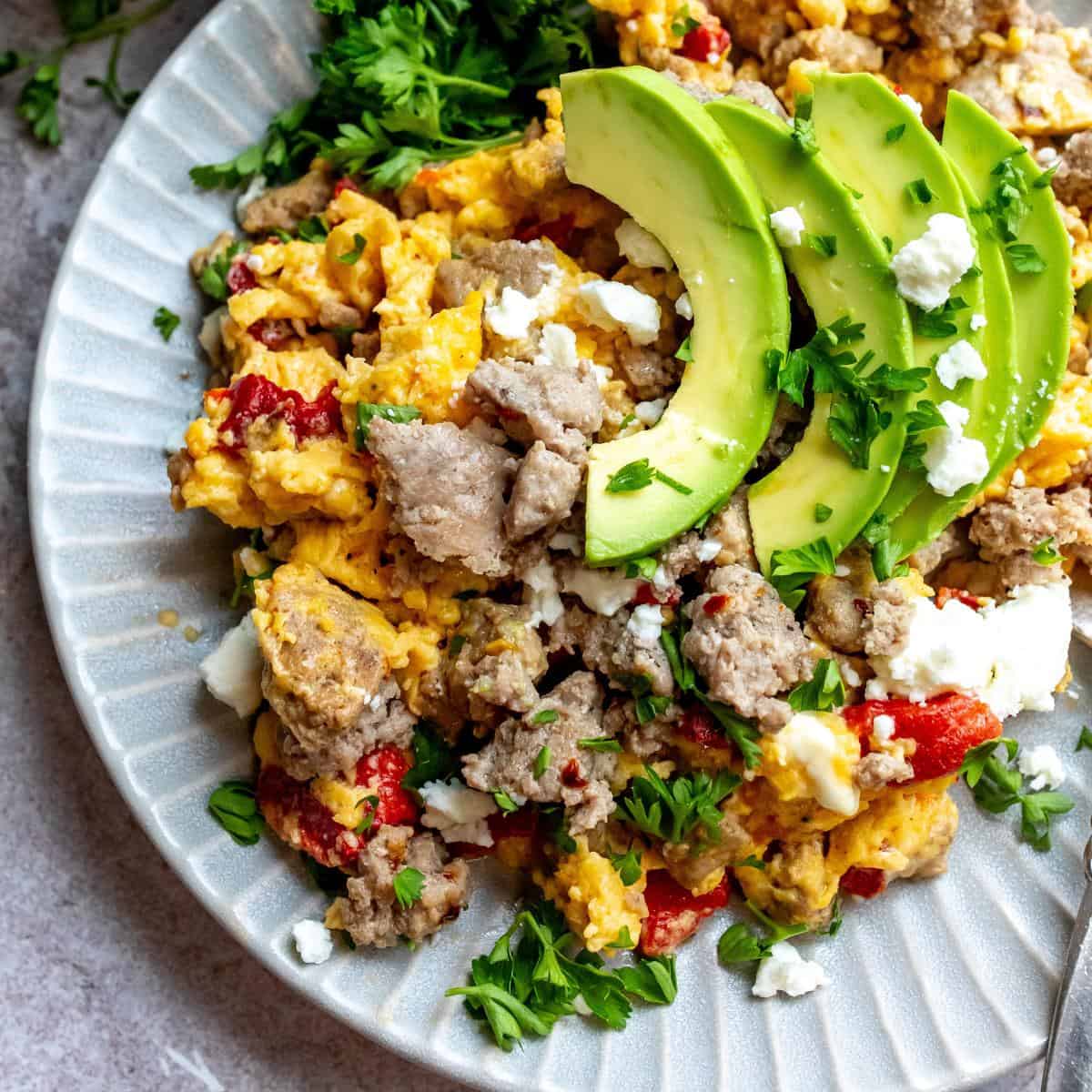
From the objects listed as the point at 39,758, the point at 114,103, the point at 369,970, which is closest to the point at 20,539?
the point at 39,758

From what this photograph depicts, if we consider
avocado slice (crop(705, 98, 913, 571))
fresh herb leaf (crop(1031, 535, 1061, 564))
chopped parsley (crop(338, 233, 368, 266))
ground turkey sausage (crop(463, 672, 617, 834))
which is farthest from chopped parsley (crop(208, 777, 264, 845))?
fresh herb leaf (crop(1031, 535, 1061, 564))

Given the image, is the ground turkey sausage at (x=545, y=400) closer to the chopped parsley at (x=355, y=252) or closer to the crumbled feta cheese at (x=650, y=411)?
the crumbled feta cheese at (x=650, y=411)

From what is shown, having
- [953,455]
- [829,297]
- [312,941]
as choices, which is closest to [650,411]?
[829,297]

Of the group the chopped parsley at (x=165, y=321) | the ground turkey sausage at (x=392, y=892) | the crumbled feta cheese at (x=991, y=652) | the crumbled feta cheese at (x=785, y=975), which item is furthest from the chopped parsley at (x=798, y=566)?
the chopped parsley at (x=165, y=321)

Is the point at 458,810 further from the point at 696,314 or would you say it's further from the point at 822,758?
the point at 696,314

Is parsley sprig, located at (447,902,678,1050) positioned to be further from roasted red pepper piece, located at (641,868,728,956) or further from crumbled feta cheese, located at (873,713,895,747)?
crumbled feta cheese, located at (873,713,895,747)
